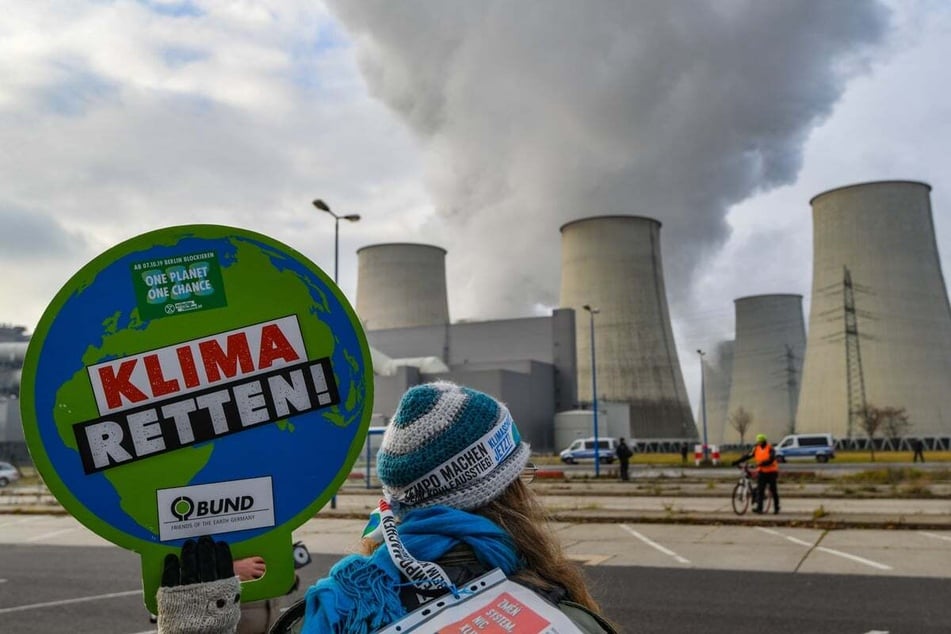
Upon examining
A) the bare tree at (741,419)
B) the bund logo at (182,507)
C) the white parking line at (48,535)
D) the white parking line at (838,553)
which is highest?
the bund logo at (182,507)

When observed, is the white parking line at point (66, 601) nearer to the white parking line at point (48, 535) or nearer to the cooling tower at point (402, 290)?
the white parking line at point (48, 535)

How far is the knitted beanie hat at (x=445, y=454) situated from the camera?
130cm

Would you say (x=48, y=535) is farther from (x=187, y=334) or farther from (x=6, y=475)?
(x=6, y=475)

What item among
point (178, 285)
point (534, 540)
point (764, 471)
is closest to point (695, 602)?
point (534, 540)

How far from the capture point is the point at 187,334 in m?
1.29

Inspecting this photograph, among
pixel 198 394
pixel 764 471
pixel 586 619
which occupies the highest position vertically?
pixel 198 394

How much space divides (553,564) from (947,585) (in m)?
7.23

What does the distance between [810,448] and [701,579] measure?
1231 inches

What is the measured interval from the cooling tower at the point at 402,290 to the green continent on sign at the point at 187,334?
49.5 m

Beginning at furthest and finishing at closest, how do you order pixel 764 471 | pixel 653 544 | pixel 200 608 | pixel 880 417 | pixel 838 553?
pixel 880 417 → pixel 764 471 → pixel 653 544 → pixel 838 553 → pixel 200 608

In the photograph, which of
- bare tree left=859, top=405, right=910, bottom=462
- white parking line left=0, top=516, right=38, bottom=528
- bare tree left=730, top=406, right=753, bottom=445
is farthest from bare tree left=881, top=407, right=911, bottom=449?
white parking line left=0, top=516, right=38, bottom=528

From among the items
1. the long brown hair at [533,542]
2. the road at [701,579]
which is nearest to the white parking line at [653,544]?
the road at [701,579]

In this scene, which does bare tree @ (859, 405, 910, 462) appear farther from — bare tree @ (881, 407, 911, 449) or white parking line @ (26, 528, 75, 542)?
white parking line @ (26, 528, 75, 542)

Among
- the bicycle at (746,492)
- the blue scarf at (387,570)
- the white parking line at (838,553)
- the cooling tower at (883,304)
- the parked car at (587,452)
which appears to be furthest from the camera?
the cooling tower at (883,304)
